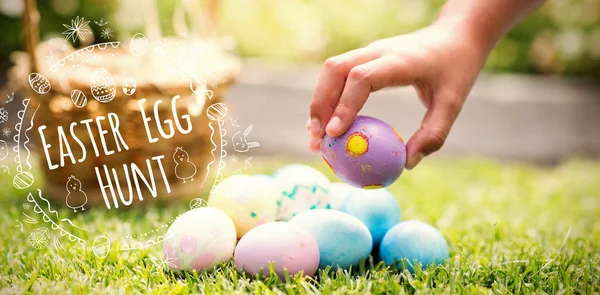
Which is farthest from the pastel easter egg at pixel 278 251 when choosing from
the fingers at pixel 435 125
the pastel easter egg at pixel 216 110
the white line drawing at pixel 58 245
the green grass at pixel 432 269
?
the pastel easter egg at pixel 216 110

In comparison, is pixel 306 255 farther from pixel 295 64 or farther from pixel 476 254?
pixel 295 64

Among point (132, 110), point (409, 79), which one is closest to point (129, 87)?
point (132, 110)

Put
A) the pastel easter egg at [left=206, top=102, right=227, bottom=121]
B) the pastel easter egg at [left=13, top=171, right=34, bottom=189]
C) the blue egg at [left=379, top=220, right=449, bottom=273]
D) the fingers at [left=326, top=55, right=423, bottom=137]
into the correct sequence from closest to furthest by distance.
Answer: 1. the fingers at [left=326, top=55, right=423, bottom=137]
2. the blue egg at [left=379, top=220, right=449, bottom=273]
3. the pastel easter egg at [left=206, top=102, right=227, bottom=121]
4. the pastel easter egg at [left=13, top=171, right=34, bottom=189]

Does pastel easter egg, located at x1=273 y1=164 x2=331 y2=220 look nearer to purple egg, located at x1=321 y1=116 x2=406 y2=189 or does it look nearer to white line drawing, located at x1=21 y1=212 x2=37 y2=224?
purple egg, located at x1=321 y1=116 x2=406 y2=189

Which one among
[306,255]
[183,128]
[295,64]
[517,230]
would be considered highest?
[295,64]


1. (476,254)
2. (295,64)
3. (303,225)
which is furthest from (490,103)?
(303,225)

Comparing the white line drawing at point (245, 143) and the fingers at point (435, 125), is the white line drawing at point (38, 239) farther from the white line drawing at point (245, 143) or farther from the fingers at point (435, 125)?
the fingers at point (435, 125)

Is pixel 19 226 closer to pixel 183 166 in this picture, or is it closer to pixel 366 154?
pixel 183 166

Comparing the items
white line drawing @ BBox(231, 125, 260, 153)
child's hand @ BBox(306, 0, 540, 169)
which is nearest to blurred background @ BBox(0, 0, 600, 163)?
white line drawing @ BBox(231, 125, 260, 153)
